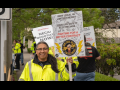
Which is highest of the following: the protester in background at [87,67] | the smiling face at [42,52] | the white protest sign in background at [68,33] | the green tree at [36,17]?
the green tree at [36,17]

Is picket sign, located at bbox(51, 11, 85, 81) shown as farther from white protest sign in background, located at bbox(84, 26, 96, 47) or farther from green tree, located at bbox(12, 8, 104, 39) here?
green tree, located at bbox(12, 8, 104, 39)

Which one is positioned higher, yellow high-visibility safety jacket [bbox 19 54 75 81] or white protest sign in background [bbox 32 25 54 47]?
white protest sign in background [bbox 32 25 54 47]

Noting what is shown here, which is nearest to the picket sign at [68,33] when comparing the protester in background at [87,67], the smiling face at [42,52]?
the smiling face at [42,52]

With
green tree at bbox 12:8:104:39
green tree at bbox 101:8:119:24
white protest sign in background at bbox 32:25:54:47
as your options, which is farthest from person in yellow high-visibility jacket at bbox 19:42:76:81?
green tree at bbox 101:8:119:24

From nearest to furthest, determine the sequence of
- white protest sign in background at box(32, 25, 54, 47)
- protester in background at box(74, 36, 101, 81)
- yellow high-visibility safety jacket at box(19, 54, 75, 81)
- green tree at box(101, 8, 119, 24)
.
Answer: yellow high-visibility safety jacket at box(19, 54, 75, 81) < protester in background at box(74, 36, 101, 81) < white protest sign in background at box(32, 25, 54, 47) < green tree at box(101, 8, 119, 24)

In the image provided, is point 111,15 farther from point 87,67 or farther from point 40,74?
point 40,74

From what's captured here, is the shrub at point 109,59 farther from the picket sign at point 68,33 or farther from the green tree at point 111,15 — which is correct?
the picket sign at point 68,33

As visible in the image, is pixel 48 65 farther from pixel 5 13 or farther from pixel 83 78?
pixel 83 78

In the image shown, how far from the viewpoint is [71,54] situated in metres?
3.51

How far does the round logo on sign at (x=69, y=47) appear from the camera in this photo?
3.48m

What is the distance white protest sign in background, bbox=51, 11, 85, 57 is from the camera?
3.44 meters

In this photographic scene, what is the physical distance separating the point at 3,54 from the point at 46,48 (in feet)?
7.48
